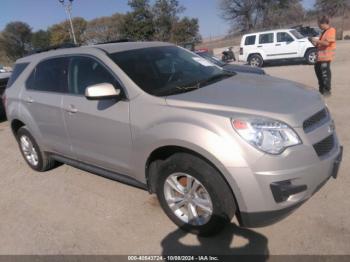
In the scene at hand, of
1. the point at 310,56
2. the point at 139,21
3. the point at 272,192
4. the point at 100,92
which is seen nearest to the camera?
the point at 272,192

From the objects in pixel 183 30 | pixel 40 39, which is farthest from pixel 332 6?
pixel 40 39

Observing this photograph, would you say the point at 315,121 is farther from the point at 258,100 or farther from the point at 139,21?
the point at 139,21

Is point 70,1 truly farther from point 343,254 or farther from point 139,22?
point 343,254

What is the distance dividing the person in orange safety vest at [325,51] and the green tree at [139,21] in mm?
30167

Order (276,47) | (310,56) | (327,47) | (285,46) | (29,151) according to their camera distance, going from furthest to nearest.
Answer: (276,47) < (285,46) < (310,56) < (327,47) < (29,151)

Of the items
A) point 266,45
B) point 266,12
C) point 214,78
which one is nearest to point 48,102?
point 214,78

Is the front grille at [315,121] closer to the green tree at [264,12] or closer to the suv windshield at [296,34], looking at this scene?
the suv windshield at [296,34]

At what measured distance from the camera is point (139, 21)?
3684 cm

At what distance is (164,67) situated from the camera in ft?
13.4

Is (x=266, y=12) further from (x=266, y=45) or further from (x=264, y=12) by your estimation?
(x=266, y=45)

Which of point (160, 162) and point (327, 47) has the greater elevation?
point (327, 47)

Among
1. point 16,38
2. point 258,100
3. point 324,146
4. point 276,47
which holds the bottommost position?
point 276,47

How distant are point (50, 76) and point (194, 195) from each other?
2.62 meters

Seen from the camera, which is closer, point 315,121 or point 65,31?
point 315,121
